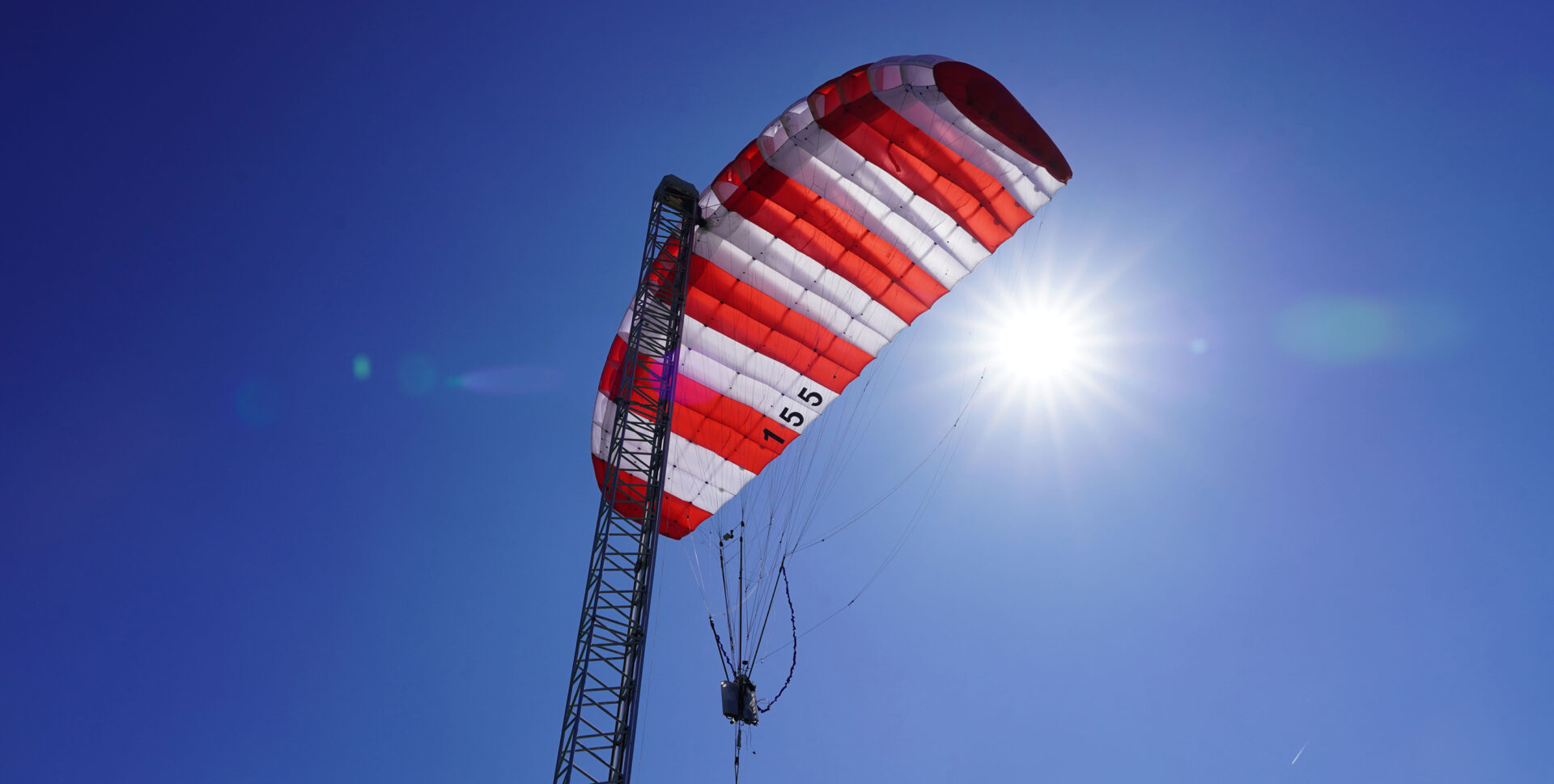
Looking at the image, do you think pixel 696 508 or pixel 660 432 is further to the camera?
pixel 696 508

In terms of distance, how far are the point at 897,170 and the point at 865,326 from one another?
265 cm

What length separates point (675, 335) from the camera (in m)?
13.1

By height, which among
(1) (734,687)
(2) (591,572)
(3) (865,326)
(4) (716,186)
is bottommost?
(1) (734,687)

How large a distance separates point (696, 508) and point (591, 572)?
372 cm

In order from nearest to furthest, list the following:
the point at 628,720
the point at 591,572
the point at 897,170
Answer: the point at 628,720, the point at 591,572, the point at 897,170

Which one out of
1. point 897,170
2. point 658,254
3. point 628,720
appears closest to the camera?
point 628,720

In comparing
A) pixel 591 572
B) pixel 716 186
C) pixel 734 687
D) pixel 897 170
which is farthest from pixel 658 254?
pixel 734 687

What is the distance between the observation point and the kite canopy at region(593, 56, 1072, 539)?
1181 centimetres

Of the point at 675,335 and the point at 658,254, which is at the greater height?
the point at 658,254

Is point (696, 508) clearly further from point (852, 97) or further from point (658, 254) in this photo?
point (852, 97)

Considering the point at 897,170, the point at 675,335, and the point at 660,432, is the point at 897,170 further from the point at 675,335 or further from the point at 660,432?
the point at 660,432

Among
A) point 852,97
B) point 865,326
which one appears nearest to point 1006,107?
point 852,97

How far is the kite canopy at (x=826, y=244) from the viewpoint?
465 inches

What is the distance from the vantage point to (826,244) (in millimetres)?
13656
